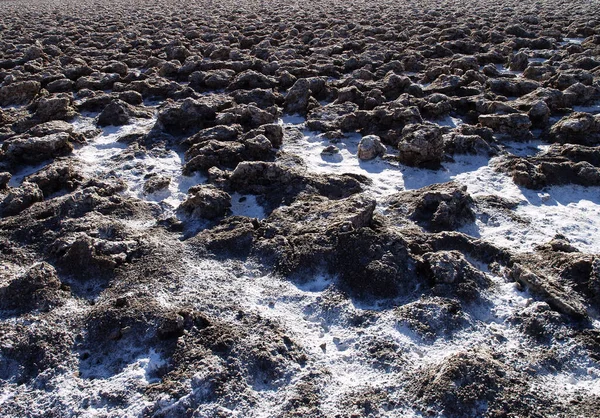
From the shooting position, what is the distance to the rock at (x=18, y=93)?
6723 millimetres

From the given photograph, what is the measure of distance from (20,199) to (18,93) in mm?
3262

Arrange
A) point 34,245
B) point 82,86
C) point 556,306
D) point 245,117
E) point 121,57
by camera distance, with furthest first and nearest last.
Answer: point 121,57, point 82,86, point 245,117, point 34,245, point 556,306

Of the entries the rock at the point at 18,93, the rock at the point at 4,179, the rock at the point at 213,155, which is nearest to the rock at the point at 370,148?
the rock at the point at 213,155

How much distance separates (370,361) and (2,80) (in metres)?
7.31

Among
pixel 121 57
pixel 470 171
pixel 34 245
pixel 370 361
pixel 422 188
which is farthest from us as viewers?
pixel 121 57

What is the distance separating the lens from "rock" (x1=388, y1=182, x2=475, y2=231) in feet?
13.0

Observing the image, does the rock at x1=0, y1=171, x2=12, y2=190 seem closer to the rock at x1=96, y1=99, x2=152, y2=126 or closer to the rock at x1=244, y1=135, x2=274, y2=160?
the rock at x1=96, y1=99, x2=152, y2=126

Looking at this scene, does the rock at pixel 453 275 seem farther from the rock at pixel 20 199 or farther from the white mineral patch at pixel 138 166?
the rock at pixel 20 199

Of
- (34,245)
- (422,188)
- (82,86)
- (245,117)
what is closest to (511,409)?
(422,188)

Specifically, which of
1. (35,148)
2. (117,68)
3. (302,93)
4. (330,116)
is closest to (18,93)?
(117,68)

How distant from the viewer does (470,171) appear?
482cm

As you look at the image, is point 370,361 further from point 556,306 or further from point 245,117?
point 245,117

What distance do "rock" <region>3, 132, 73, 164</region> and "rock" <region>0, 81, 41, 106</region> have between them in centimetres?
186

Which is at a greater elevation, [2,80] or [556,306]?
[556,306]
